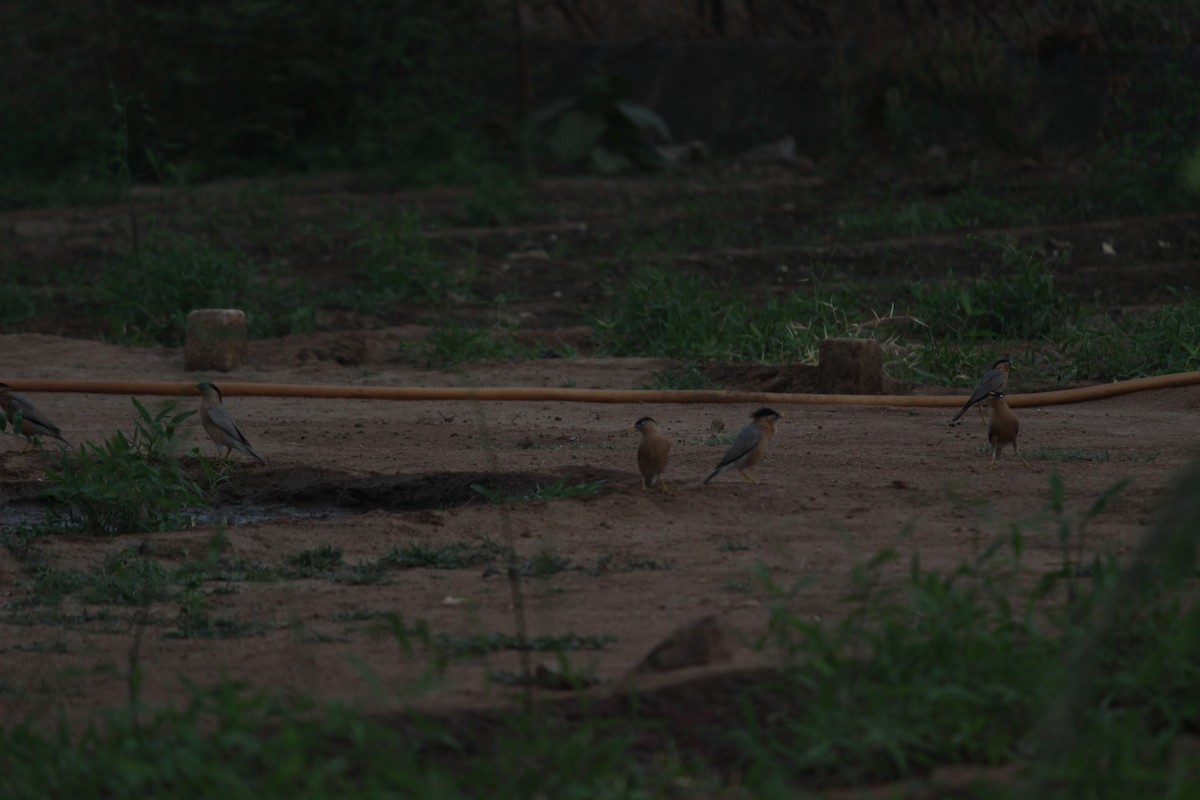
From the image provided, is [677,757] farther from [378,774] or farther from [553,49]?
[553,49]

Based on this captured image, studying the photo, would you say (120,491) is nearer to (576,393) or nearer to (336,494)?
(336,494)

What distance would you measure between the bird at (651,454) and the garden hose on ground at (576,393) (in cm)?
192

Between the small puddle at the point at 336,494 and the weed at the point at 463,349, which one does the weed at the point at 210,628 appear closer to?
the small puddle at the point at 336,494

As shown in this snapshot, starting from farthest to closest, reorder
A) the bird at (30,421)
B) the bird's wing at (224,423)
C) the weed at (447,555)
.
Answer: the bird at (30,421), the bird's wing at (224,423), the weed at (447,555)

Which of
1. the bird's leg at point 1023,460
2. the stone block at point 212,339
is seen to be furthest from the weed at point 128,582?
the stone block at point 212,339

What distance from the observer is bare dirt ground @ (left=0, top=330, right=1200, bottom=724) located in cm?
402

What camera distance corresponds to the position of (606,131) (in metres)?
18.3

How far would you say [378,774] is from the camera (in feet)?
9.74

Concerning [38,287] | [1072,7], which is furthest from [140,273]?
[1072,7]

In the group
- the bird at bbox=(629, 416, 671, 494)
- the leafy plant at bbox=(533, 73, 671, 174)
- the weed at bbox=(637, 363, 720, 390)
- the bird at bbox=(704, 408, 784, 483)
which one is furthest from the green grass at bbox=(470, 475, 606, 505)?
the leafy plant at bbox=(533, 73, 671, 174)

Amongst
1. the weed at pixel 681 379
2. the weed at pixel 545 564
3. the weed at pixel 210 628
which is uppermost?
the weed at pixel 681 379

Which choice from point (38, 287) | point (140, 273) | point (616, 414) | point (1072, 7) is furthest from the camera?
point (1072, 7)

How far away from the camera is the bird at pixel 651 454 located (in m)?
5.48

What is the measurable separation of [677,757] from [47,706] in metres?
1.68
